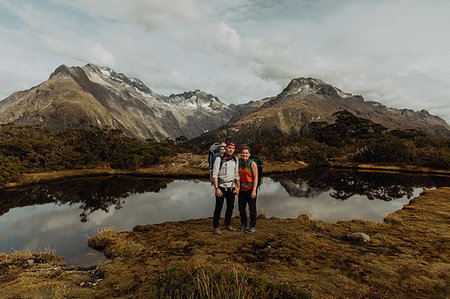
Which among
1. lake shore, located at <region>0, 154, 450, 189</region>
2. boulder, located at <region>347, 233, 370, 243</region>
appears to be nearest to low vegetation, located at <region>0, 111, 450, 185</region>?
lake shore, located at <region>0, 154, 450, 189</region>

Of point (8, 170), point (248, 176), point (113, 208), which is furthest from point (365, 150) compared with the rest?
point (8, 170)

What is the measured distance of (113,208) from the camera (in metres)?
25.9

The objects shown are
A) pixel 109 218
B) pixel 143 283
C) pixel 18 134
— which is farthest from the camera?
pixel 18 134

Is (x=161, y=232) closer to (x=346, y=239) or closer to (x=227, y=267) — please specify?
(x=227, y=267)

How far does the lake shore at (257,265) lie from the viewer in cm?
603

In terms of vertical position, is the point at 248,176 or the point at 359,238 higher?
the point at 248,176

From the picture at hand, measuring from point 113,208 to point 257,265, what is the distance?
23035 millimetres

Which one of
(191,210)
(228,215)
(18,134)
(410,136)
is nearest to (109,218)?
(191,210)

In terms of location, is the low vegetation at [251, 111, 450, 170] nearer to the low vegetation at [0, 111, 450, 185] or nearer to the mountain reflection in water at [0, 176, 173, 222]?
the low vegetation at [0, 111, 450, 185]

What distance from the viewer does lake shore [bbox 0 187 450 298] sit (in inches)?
237

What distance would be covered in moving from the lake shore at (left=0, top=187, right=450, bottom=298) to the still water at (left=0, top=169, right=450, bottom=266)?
113 inches

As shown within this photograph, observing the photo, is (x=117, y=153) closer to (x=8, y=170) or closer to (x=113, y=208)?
(x=8, y=170)

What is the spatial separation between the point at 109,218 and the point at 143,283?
17.2m

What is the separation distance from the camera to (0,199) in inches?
1238
